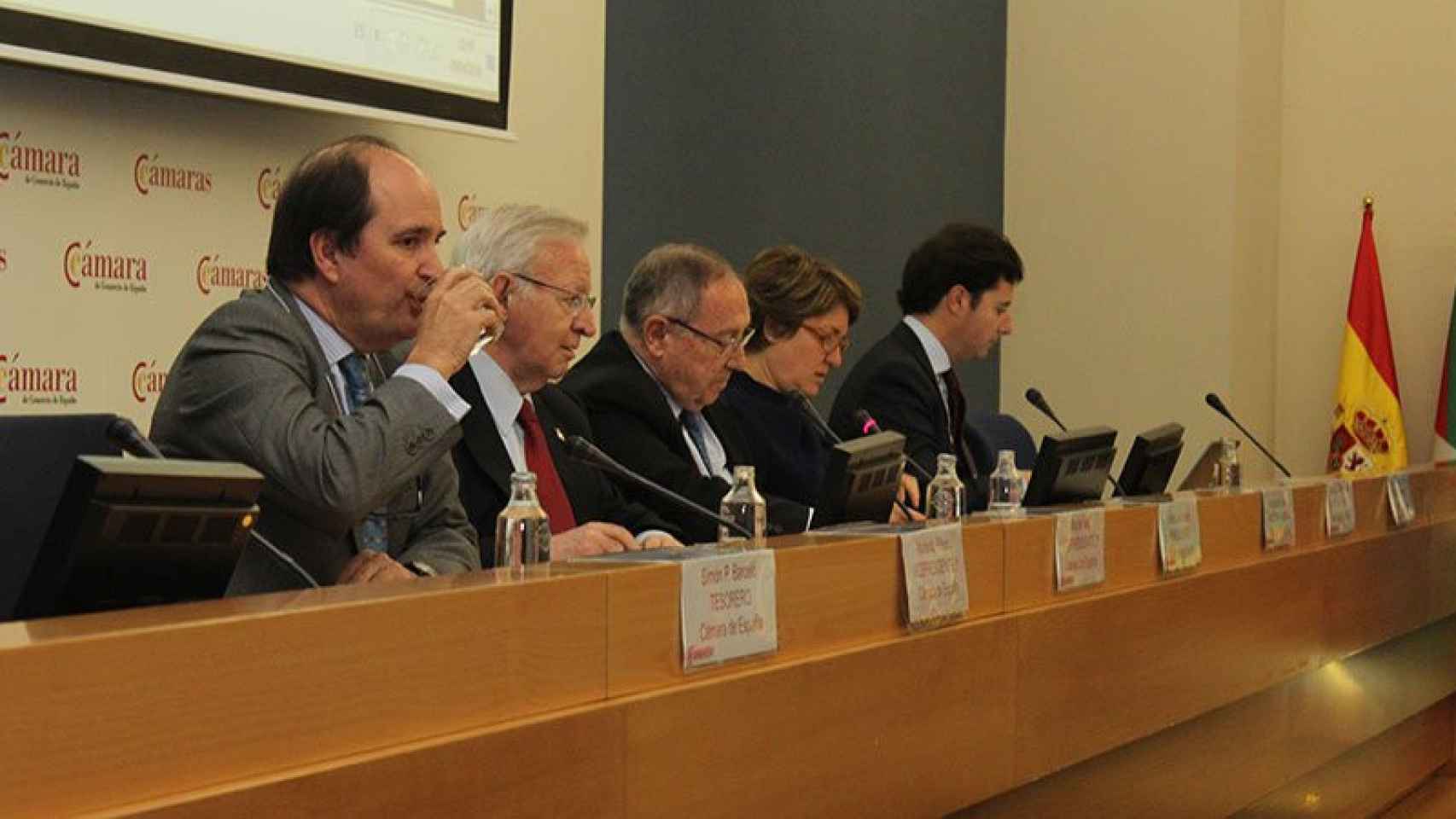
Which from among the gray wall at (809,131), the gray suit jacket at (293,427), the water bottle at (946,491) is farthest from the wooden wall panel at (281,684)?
the gray wall at (809,131)

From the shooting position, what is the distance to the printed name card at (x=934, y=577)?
7.54 feet

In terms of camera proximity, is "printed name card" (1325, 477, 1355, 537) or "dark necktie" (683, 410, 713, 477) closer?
"dark necktie" (683, 410, 713, 477)

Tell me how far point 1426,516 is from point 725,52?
96.1 inches

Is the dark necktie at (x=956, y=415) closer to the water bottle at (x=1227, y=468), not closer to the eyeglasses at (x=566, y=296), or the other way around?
the water bottle at (x=1227, y=468)

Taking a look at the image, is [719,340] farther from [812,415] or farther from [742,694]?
[742,694]

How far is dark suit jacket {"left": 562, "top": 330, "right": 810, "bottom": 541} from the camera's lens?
3.28 m

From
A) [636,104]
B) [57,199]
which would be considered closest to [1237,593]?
[57,199]

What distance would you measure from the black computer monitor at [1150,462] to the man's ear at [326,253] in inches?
64.7

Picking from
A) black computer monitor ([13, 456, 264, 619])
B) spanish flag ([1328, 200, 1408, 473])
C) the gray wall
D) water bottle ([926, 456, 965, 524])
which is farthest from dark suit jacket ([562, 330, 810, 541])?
spanish flag ([1328, 200, 1408, 473])

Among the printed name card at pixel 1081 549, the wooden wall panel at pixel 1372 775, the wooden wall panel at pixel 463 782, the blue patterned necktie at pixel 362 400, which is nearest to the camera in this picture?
the wooden wall panel at pixel 463 782

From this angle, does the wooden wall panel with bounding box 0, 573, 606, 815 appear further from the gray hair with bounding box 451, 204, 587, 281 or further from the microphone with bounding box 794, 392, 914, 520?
the microphone with bounding box 794, 392, 914, 520

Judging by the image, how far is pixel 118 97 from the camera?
367cm

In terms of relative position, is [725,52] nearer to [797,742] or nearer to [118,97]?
[118,97]

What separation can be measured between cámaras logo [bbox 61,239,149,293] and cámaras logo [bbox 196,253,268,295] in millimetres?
143
